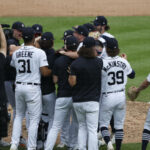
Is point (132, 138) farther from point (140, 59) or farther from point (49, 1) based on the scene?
point (49, 1)

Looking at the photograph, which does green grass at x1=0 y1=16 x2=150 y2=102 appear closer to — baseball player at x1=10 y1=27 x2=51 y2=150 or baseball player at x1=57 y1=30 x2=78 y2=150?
baseball player at x1=57 y1=30 x2=78 y2=150

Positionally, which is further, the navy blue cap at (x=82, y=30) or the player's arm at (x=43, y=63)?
the navy blue cap at (x=82, y=30)

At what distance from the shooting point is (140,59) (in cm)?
1527

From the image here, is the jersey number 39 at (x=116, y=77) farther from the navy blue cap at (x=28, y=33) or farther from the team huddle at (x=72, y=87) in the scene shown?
the navy blue cap at (x=28, y=33)

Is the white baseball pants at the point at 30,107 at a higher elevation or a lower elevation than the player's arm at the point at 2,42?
lower

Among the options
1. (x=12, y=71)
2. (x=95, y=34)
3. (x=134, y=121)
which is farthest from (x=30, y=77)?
(x=134, y=121)

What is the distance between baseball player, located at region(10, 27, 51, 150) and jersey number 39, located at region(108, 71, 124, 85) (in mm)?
1009

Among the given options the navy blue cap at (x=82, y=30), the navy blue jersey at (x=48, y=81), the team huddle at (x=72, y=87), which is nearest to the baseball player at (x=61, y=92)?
the team huddle at (x=72, y=87)

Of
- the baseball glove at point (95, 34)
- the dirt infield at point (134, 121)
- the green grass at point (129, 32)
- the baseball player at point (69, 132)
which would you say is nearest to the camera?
the baseball player at point (69, 132)

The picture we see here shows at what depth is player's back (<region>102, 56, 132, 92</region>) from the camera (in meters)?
7.29

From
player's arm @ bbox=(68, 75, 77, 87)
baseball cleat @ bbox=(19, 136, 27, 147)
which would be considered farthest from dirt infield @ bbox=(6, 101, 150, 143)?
player's arm @ bbox=(68, 75, 77, 87)

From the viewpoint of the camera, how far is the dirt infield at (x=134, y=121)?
8.85 meters

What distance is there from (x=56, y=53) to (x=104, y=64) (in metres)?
0.86

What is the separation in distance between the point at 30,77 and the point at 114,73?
1.34 m
